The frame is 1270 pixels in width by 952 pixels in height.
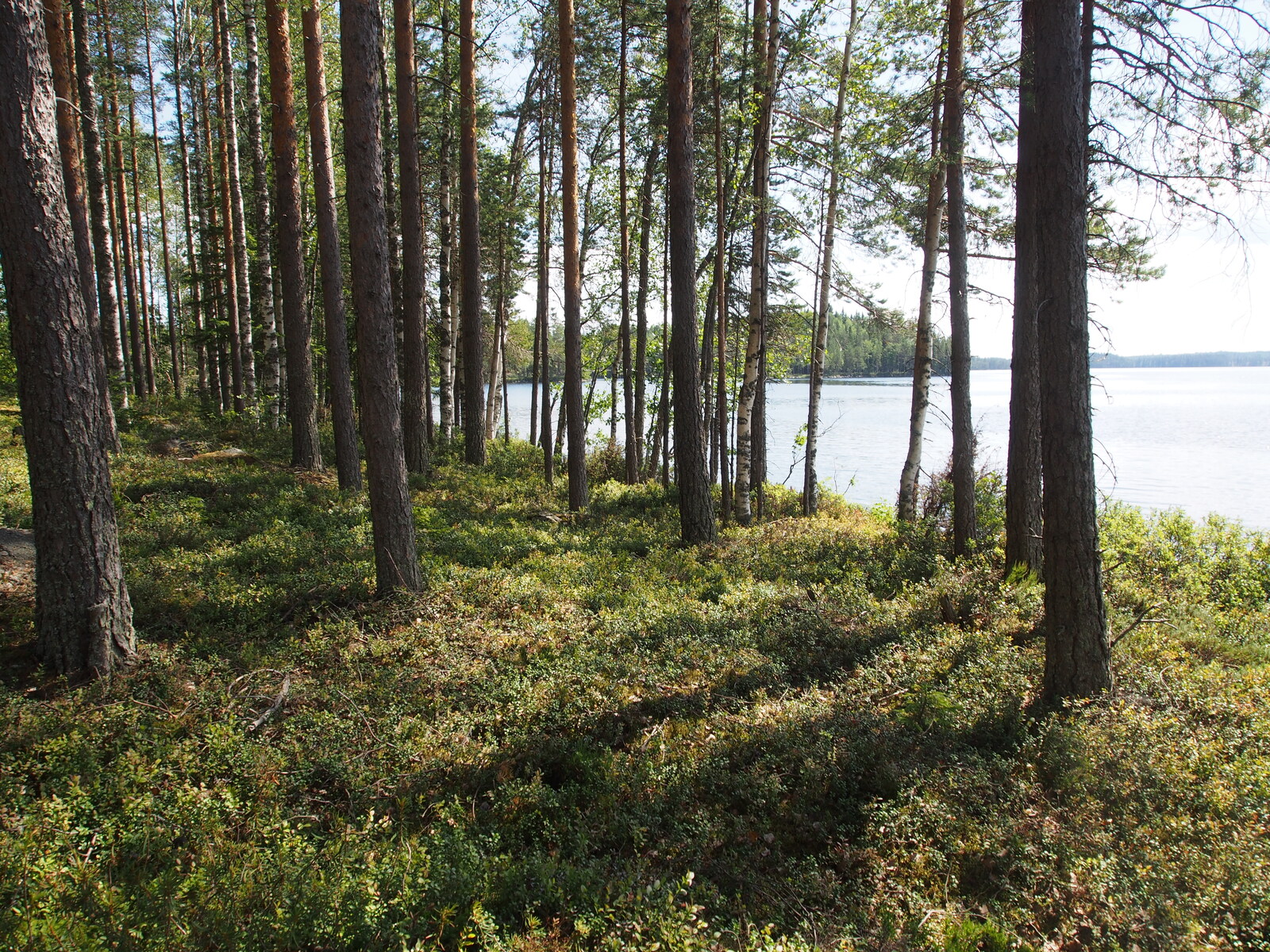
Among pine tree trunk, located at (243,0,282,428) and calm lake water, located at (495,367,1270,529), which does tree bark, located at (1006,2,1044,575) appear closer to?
calm lake water, located at (495,367,1270,529)

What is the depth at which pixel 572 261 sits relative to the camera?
12039mm

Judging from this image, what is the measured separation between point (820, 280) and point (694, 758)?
1269cm

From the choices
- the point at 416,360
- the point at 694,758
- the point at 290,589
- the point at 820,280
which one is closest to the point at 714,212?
the point at 820,280

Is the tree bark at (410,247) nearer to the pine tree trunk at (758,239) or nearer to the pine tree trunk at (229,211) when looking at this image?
the pine tree trunk at (229,211)

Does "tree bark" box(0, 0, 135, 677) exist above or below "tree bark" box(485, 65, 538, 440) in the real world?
below

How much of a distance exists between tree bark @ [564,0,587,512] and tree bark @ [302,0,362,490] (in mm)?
3813

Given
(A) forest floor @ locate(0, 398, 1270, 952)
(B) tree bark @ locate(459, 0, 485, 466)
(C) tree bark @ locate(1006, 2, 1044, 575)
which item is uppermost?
(B) tree bark @ locate(459, 0, 485, 466)

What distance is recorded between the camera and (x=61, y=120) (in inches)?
421

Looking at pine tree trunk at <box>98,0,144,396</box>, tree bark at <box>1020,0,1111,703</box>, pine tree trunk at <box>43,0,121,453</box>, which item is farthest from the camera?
pine tree trunk at <box>98,0,144,396</box>

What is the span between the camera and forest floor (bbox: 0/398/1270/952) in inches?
124

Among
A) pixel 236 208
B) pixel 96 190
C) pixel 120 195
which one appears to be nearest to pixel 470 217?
pixel 236 208

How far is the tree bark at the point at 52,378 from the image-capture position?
14.5 ft

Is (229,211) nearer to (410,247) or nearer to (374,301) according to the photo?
(410,247)

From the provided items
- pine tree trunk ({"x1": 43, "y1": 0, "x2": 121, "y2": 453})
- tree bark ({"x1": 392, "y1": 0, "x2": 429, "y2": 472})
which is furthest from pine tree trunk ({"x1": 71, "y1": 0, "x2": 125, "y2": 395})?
tree bark ({"x1": 392, "y1": 0, "x2": 429, "y2": 472})
